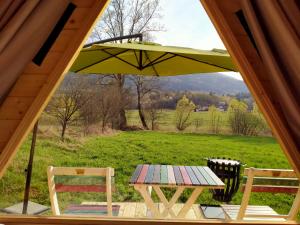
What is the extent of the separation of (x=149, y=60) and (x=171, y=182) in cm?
161

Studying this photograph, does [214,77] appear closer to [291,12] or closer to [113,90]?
[113,90]

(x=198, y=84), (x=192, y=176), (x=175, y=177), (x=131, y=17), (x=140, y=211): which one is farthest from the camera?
(x=198, y=84)

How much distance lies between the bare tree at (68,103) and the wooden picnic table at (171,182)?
406 centimetres

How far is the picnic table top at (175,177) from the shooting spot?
3.05 metres

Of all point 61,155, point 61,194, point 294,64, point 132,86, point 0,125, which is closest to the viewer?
point 294,64

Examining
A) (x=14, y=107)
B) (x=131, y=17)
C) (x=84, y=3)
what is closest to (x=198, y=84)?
(x=131, y=17)

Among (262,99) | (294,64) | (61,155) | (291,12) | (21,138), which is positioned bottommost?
(61,155)

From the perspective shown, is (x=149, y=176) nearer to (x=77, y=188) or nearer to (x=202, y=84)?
(x=77, y=188)

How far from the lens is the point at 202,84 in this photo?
31.9 ft

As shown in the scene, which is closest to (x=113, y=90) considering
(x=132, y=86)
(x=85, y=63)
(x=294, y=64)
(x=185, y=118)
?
(x=132, y=86)

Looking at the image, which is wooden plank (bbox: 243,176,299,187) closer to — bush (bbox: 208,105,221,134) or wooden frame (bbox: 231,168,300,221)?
wooden frame (bbox: 231,168,300,221)

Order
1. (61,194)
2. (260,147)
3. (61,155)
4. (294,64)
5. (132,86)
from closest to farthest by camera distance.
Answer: (294,64)
(61,194)
(61,155)
(260,147)
(132,86)

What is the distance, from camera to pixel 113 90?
8398mm

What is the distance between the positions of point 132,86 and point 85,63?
4988 millimetres
